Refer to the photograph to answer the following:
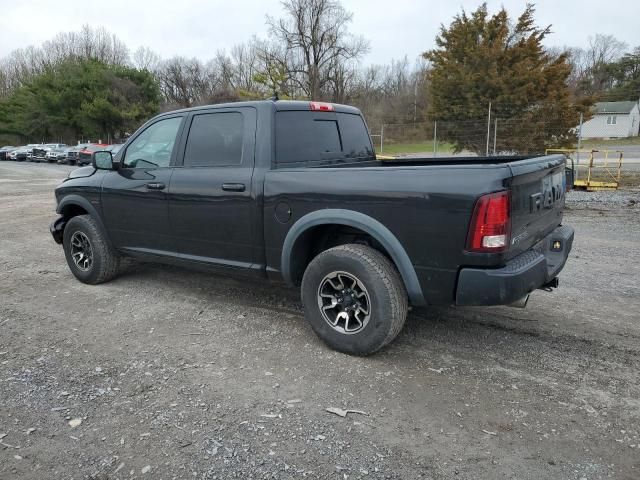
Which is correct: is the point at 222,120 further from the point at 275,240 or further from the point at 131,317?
the point at 131,317

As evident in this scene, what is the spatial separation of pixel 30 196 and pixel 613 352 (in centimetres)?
1565

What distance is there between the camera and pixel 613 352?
12.1ft

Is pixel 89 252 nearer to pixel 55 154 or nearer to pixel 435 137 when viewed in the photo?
pixel 435 137

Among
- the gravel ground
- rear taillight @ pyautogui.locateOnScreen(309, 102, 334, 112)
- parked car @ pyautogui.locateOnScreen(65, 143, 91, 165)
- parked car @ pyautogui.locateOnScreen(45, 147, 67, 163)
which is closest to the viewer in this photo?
the gravel ground

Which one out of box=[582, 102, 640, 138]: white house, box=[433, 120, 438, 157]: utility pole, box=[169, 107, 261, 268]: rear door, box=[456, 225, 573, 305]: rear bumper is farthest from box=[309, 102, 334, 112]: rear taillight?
box=[582, 102, 640, 138]: white house

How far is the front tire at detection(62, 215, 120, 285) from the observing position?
5387 mm

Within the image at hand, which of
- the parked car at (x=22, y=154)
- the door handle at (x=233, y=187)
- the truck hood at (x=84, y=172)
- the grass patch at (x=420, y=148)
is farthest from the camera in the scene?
the parked car at (x=22, y=154)

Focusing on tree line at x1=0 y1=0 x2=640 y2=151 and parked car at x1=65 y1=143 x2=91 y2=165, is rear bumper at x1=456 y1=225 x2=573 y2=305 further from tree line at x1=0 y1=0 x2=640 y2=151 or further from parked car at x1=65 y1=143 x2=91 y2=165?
parked car at x1=65 y1=143 x2=91 y2=165

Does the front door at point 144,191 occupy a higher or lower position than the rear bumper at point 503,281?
higher

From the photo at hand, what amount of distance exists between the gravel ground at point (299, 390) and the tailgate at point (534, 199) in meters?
0.89

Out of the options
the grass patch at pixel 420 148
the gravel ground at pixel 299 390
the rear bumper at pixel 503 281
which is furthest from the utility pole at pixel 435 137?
the rear bumper at pixel 503 281

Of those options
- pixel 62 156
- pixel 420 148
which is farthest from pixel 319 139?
pixel 62 156

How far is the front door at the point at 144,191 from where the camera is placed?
4719mm

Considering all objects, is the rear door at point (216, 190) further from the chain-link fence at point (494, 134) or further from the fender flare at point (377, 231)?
the chain-link fence at point (494, 134)
